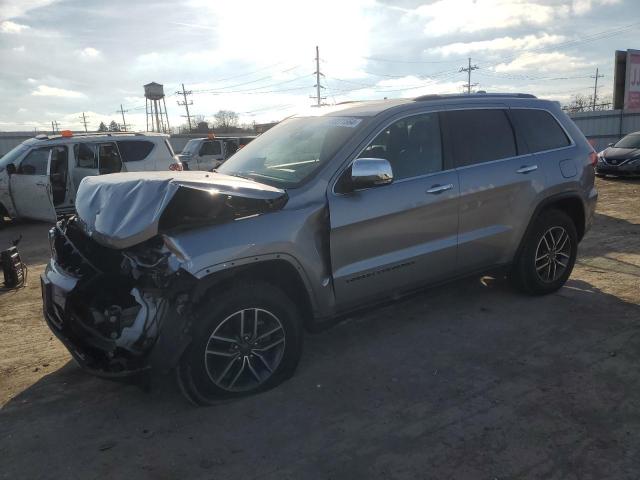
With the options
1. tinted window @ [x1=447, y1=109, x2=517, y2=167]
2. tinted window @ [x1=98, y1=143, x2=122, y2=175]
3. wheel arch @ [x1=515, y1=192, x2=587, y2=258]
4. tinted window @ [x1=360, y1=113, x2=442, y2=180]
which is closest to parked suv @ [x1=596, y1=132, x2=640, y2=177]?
wheel arch @ [x1=515, y1=192, x2=587, y2=258]

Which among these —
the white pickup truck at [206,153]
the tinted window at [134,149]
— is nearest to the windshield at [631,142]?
the white pickup truck at [206,153]

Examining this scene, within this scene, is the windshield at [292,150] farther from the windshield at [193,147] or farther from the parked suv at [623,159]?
the windshield at [193,147]

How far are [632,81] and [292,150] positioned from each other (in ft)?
102

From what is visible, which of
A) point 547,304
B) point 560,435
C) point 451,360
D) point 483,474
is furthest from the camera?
point 547,304

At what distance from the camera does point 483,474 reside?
254 centimetres

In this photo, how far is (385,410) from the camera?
314cm

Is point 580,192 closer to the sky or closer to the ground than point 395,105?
closer to the ground

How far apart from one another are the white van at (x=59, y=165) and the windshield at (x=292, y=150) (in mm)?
6473

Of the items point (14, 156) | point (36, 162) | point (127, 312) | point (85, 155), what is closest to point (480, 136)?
point (127, 312)

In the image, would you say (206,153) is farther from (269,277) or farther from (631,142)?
(269,277)

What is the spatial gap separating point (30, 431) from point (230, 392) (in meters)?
1.22

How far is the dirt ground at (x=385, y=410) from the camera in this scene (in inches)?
105

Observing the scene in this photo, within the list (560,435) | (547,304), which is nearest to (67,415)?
→ (560,435)

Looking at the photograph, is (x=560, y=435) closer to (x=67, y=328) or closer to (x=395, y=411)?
(x=395, y=411)
